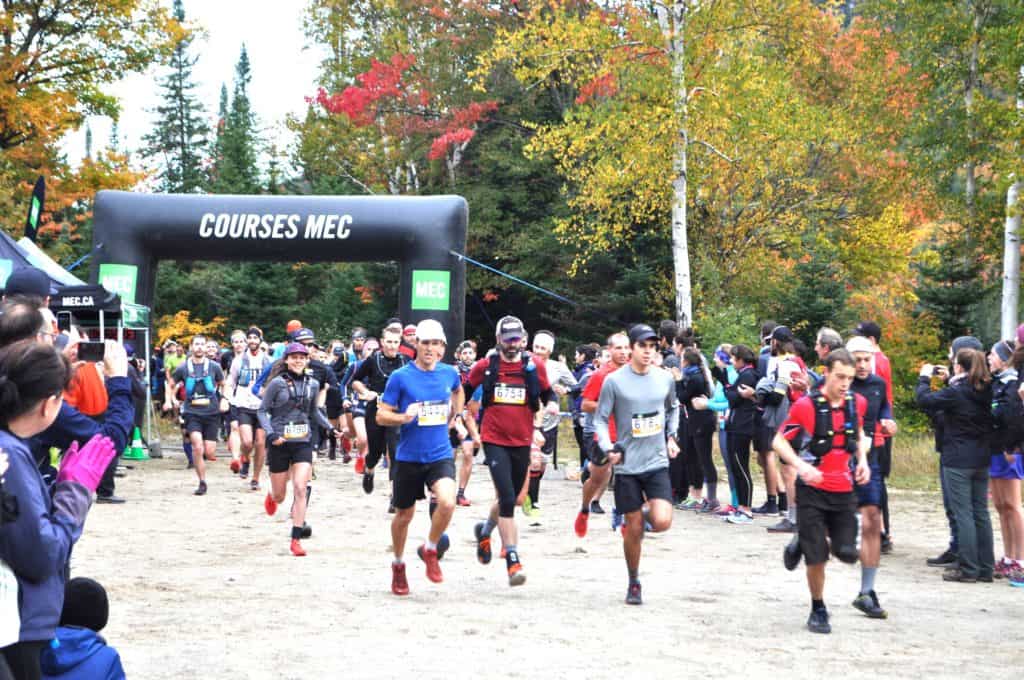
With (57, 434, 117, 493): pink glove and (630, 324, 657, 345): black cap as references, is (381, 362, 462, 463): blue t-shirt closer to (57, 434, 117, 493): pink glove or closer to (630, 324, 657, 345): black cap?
(630, 324, 657, 345): black cap

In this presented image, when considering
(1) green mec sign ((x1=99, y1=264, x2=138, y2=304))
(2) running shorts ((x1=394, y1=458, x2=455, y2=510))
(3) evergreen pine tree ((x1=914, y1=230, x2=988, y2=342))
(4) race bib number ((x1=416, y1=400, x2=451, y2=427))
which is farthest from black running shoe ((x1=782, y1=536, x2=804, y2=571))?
(3) evergreen pine tree ((x1=914, y1=230, x2=988, y2=342))

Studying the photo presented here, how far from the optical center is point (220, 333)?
1608 inches

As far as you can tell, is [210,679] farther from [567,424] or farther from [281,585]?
[567,424]

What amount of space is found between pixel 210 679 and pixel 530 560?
461 cm

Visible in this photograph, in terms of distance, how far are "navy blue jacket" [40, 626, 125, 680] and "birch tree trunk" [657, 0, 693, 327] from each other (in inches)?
801

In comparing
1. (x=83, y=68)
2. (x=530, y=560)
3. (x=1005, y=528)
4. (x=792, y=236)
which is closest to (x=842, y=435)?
(x=1005, y=528)

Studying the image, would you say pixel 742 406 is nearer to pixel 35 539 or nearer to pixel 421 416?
pixel 421 416

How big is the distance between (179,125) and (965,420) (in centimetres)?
6101

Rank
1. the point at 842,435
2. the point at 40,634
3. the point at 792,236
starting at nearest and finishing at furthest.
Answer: the point at 40,634, the point at 842,435, the point at 792,236

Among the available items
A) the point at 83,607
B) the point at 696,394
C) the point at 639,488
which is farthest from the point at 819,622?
the point at 696,394

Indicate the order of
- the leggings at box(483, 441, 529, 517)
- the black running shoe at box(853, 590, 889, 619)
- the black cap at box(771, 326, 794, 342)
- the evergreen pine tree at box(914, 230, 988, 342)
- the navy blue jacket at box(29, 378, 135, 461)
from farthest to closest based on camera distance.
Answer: the evergreen pine tree at box(914, 230, 988, 342)
the black cap at box(771, 326, 794, 342)
the leggings at box(483, 441, 529, 517)
the black running shoe at box(853, 590, 889, 619)
the navy blue jacket at box(29, 378, 135, 461)

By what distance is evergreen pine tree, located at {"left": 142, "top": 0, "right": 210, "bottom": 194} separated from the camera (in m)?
63.0

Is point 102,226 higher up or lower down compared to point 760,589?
higher up

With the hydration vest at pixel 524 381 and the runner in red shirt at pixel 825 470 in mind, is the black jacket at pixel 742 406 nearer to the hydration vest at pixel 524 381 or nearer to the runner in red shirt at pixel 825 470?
the hydration vest at pixel 524 381
